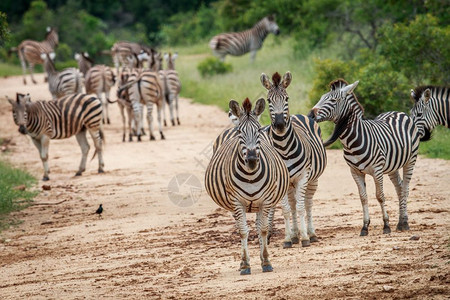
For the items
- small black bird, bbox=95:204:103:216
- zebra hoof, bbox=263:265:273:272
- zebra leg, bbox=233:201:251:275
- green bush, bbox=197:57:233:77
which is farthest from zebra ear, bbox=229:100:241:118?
green bush, bbox=197:57:233:77

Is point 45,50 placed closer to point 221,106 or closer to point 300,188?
point 221,106

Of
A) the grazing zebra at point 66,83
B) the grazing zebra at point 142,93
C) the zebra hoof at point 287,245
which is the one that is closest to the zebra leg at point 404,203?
the zebra hoof at point 287,245

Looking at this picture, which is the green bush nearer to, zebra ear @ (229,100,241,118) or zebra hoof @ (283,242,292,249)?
zebra hoof @ (283,242,292,249)

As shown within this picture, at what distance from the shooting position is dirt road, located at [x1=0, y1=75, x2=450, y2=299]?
6.86m

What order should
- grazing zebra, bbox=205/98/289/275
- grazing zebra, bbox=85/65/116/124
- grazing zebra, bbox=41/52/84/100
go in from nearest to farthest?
grazing zebra, bbox=205/98/289/275
grazing zebra, bbox=41/52/84/100
grazing zebra, bbox=85/65/116/124

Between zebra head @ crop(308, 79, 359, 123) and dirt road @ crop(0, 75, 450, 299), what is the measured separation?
1454 millimetres

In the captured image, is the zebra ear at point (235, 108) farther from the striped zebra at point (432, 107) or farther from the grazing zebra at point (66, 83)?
the grazing zebra at point (66, 83)

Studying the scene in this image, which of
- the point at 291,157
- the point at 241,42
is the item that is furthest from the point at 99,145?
the point at 241,42

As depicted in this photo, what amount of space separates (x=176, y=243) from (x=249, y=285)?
8.53 feet

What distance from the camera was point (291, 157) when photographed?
8.79m

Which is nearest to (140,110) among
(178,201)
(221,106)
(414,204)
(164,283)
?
(221,106)

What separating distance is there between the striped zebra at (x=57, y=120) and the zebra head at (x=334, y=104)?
762 centimetres

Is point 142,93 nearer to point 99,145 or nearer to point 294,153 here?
point 99,145

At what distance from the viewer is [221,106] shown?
2311 cm
